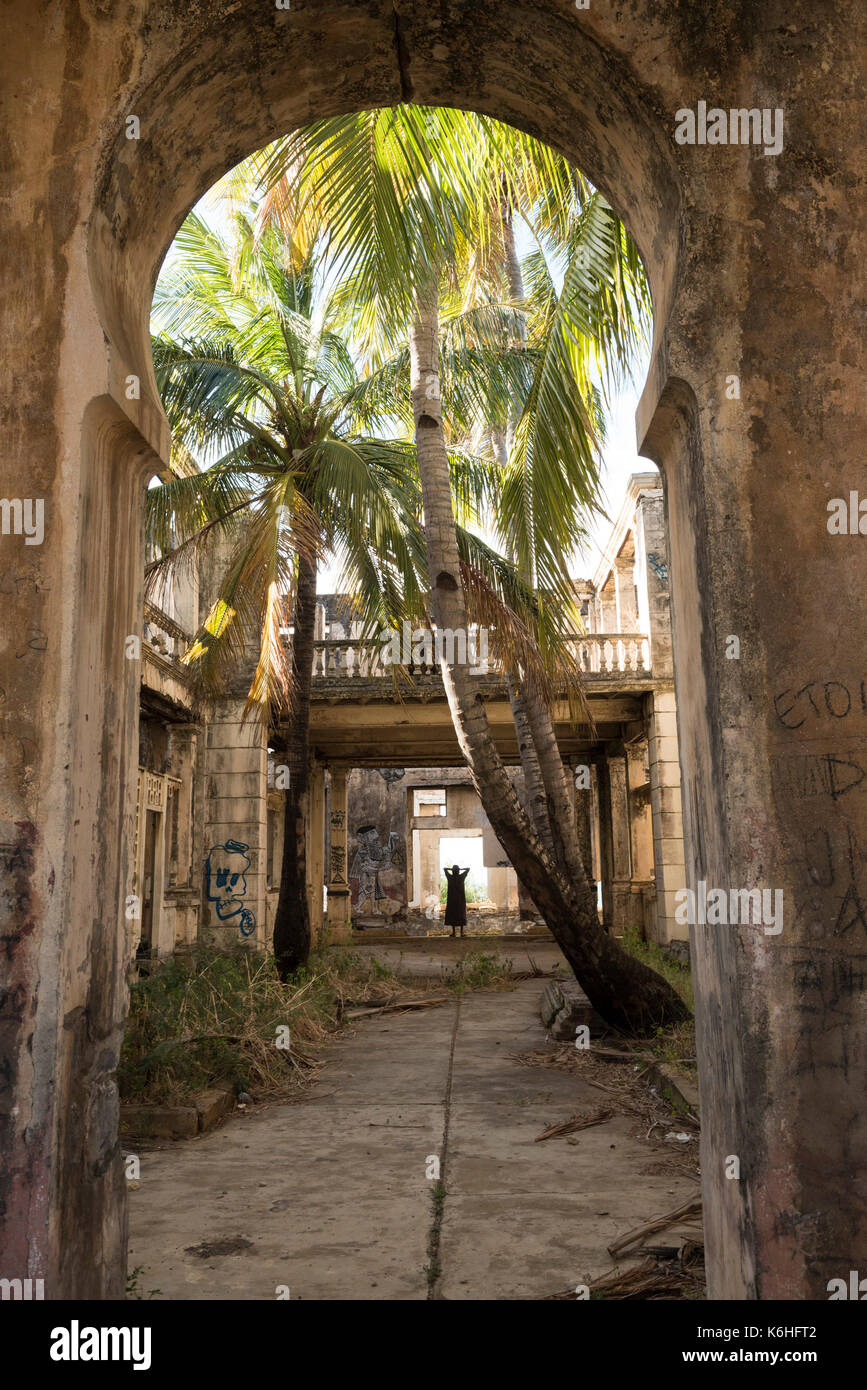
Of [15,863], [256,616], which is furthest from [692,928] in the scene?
[256,616]

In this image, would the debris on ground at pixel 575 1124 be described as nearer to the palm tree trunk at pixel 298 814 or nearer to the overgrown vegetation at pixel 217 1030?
the overgrown vegetation at pixel 217 1030

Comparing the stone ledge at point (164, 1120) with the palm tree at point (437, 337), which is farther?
the palm tree at point (437, 337)

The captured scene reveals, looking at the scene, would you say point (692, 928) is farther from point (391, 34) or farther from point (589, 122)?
point (391, 34)

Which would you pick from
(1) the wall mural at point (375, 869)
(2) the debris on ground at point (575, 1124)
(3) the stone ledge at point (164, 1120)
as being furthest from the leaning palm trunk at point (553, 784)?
(1) the wall mural at point (375, 869)

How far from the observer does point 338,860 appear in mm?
21891

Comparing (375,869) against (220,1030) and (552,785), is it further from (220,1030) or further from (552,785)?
(220,1030)

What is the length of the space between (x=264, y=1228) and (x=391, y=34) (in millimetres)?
4966

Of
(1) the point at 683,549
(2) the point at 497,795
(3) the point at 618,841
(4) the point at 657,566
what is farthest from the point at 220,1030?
(3) the point at 618,841

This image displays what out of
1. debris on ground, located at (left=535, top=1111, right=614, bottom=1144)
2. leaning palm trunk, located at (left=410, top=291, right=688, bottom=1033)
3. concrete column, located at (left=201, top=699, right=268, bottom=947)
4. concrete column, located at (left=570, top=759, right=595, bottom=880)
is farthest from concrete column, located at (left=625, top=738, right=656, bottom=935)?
debris on ground, located at (left=535, top=1111, right=614, bottom=1144)

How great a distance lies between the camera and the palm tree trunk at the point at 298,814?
37.8ft

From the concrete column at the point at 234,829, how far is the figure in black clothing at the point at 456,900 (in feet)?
26.6

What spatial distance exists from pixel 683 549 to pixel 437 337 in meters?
6.72

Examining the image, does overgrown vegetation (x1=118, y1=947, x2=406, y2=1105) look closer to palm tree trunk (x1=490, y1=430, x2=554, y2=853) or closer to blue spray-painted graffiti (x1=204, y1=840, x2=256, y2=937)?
palm tree trunk (x1=490, y1=430, x2=554, y2=853)

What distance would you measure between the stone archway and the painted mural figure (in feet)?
92.9
